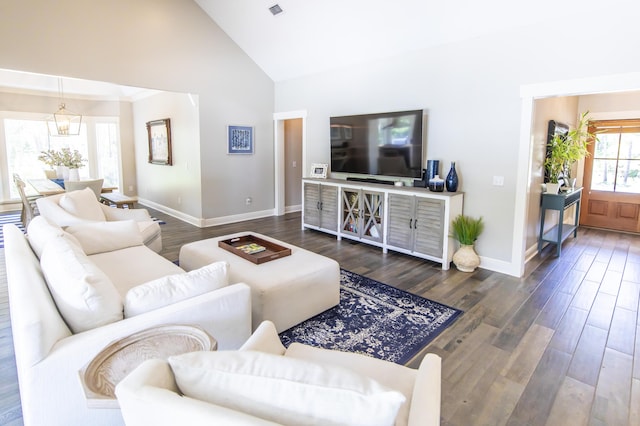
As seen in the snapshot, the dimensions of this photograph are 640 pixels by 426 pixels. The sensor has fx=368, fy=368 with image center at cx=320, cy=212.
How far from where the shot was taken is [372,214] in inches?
202

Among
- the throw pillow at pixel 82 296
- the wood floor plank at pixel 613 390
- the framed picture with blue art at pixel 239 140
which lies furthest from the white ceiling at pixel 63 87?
the wood floor plank at pixel 613 390

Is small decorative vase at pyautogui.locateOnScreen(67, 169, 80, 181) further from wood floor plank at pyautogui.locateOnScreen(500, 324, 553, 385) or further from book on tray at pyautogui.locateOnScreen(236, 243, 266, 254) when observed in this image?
wood floor plank at pyautogui.locateOnScreen(500, 324, 553, 385)

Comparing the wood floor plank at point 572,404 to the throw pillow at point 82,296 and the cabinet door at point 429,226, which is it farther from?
the throw pillow at point 82,296

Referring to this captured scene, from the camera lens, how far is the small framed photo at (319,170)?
20.4 feet

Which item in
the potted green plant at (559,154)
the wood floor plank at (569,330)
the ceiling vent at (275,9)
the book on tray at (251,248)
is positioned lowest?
the wood floor plank at (569,330)

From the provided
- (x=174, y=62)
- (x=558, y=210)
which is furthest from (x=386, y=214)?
(x=174, y=62)

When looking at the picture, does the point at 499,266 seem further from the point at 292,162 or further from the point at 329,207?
the point at 292,162

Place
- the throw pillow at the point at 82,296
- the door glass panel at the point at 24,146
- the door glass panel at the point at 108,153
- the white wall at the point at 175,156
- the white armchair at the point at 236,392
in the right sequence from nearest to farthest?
the white armchair at the point at 236,392 < the throw pillow at the point at 82,296 < the white wall at the point at 175,156 < the door glass panel at the point at 24,146 < the door glass panel at the point at 108,153

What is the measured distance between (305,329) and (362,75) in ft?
13.2

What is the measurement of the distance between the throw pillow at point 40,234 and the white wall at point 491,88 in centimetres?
412

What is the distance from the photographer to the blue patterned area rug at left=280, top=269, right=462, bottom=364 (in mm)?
2723

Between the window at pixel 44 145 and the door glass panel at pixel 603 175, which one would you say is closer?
the door glass panel at pixel 603 175

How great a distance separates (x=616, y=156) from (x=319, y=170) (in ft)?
16.6

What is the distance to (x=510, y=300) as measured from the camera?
353cm
